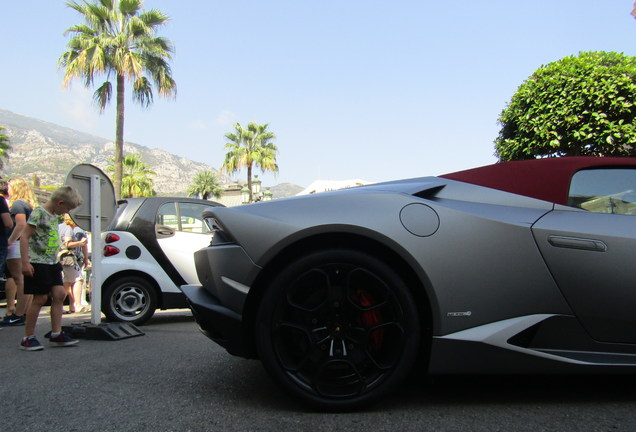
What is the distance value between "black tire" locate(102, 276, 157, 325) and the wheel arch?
3941 mm

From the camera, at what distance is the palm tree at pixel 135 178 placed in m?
46.0

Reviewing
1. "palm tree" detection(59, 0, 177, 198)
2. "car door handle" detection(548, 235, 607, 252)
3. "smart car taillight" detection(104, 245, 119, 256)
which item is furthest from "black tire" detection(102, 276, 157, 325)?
"palm tree" detection(59, 0, 177, 198)

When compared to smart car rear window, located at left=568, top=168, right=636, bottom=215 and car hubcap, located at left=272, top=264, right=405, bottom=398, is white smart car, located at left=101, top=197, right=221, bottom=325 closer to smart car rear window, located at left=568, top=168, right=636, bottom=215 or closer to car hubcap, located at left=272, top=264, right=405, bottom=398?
car hubcap, located at left=272, top=264, right=405, bottom=398

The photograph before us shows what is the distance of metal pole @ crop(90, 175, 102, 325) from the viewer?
16.3 feet

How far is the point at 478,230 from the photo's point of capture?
2.21 meters

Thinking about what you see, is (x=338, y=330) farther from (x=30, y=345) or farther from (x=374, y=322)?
(x=30, y=345)

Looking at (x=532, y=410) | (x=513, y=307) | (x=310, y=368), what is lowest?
(x=532, y=410)

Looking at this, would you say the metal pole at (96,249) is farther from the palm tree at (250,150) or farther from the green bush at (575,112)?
the palm tree at (250,150)

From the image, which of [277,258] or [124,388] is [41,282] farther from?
[277,258]

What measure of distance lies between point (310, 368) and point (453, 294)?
702mm

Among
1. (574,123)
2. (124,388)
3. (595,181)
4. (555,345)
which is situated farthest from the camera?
(574,123)

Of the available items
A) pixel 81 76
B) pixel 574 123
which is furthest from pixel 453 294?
pixel 81 76

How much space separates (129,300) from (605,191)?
5079 mm

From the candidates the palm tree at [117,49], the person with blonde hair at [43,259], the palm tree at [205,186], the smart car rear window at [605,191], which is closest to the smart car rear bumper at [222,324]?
the smart car rear window at [605,191]
